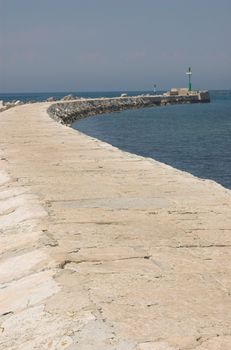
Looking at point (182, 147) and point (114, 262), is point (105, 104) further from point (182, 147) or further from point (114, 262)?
point (114, 262)

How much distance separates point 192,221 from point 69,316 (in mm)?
1827

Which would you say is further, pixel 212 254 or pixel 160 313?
pixel 212 254

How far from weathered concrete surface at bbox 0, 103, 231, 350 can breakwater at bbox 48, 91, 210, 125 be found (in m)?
18.0

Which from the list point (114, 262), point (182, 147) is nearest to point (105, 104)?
point (182, 147)

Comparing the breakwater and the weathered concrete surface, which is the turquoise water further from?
the weathered concrete surface

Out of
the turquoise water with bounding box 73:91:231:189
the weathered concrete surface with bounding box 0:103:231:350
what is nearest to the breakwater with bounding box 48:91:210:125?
the turquoise water with bounding box 73:91:231:189

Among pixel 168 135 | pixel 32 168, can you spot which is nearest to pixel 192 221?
pixel 32 168

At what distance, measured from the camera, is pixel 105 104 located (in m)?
45.2

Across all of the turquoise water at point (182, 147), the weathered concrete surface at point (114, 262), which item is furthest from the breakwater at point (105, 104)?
the weathered concrete surface at point (114, 262)

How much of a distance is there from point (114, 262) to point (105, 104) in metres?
42.5

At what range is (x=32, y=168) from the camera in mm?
6543

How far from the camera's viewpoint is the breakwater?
28784 mm

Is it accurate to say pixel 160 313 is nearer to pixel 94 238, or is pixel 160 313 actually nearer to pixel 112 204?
pixel 94 238

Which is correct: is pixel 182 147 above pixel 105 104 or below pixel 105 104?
below
